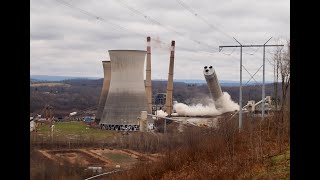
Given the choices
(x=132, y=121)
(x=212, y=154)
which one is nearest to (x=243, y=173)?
(x=212, y=154)

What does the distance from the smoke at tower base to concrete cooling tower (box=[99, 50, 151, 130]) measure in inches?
217

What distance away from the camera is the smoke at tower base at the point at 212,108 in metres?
26.4

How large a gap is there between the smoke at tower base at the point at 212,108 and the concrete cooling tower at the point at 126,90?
18.0 ft

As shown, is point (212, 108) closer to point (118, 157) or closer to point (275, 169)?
point (118, 157)

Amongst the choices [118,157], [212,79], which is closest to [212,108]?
[212,79]

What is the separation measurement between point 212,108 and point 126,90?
8592 mm

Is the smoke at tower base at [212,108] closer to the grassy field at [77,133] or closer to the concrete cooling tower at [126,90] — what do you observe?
the concrete cooling tower at [126,90]

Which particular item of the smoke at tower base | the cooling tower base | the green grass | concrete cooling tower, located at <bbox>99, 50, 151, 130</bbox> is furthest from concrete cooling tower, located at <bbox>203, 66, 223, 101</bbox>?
the green grass

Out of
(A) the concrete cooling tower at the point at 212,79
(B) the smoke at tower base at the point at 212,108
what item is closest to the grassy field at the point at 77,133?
(A) the concrete cooling tower at the point at 212,79

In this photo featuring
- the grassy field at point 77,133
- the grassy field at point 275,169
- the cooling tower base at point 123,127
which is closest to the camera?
the grassy field at point 275,169

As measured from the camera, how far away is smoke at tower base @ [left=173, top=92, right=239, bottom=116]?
26.4 metres
